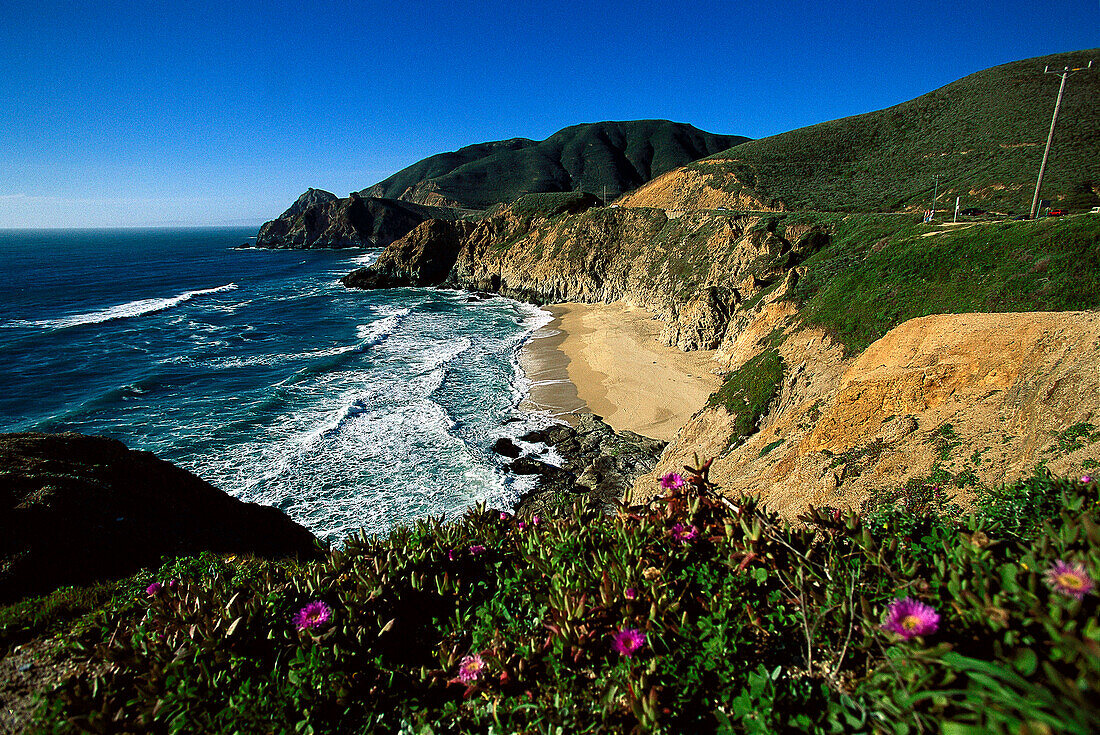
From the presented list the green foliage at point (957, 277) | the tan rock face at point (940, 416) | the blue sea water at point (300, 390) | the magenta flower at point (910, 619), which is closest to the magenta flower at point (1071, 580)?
the magenta flower at point (910, 619)

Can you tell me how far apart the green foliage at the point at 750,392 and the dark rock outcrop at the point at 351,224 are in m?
122

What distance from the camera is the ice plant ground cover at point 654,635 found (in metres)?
1.67

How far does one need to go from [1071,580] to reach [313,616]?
348 cm

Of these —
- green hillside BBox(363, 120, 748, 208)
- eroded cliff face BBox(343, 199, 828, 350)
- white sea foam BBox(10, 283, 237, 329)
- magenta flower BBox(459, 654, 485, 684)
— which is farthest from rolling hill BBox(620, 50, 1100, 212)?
green hillside BBox(363, 120, 748, 208)

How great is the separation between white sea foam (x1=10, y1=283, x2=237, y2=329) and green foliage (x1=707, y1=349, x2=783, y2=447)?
52.9m

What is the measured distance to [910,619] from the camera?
185cm

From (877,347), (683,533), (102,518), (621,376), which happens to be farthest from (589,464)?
(683,533)

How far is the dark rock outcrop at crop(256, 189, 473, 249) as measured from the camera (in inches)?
4911

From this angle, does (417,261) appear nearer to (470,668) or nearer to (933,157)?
(933,157)

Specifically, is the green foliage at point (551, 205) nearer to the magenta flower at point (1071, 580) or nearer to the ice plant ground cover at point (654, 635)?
the ice plant ground cover at point (654, 635)

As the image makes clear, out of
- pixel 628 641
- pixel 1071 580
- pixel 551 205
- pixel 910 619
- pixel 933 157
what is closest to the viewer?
pixel 1071 580

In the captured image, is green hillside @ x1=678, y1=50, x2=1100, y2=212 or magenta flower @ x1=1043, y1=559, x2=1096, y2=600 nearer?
magenta flower @ x1=1043, y1=559, x2=1096, y2=600

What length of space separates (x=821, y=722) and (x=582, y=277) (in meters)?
48.7

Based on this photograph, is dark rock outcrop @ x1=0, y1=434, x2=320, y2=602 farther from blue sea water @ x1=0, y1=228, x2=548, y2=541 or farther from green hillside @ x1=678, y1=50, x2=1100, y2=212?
green hillside @ x1=678, y1=50, x2=1100, y2=212
